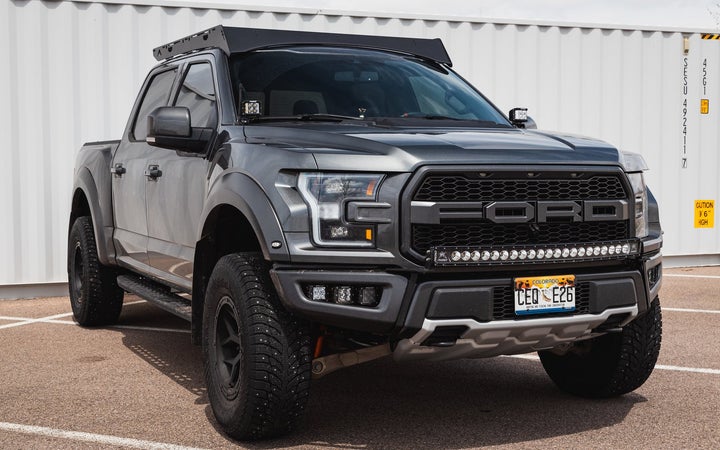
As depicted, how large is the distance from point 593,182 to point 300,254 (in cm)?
135

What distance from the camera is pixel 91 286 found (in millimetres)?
7402

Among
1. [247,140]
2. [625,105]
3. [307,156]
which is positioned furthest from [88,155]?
[625,105]

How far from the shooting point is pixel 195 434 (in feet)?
14.9

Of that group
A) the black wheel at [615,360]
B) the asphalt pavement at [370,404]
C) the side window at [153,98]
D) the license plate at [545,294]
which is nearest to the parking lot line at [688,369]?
the asphalt pavement at [370,404]

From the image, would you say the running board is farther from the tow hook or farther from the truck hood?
the truck hood

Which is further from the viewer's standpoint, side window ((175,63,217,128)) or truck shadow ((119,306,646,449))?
side window ((175,63,217,128))

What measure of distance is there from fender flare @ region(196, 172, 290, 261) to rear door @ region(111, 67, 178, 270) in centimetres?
171

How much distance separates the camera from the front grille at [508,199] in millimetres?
3928

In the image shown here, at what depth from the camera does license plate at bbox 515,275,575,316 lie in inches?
159

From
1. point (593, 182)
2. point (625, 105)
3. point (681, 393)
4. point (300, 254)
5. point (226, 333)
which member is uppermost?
point (625, 105)

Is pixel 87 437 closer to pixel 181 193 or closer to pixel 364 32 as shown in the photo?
pixel 181 193

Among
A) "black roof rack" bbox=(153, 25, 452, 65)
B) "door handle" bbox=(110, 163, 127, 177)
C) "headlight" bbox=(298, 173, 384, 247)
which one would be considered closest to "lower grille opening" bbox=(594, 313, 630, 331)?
"headlight" bbox=(298, 173, 384, 247)

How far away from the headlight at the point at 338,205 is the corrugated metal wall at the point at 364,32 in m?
6.36

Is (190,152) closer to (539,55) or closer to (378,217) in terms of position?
(378,217)
